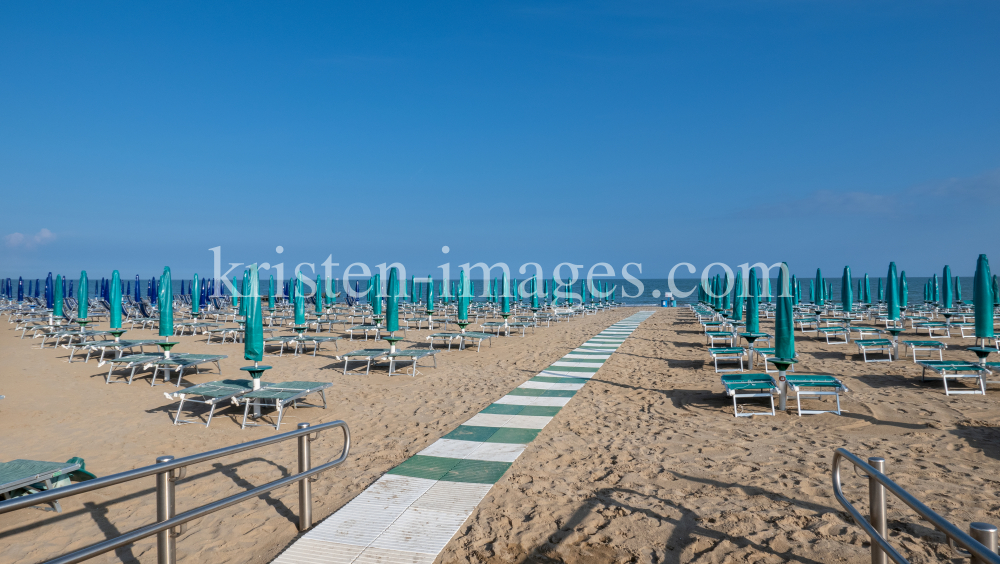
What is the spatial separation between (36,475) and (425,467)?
10.2 ft

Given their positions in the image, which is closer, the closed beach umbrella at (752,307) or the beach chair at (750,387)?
the beach chair at (750,387)

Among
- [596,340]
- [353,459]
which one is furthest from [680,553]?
[596,340]

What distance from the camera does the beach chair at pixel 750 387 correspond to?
23.7 ft

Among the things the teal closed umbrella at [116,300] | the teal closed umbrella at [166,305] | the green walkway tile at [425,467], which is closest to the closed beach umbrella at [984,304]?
the green walkway tile at [425,467]

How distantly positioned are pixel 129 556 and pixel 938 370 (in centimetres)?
1068

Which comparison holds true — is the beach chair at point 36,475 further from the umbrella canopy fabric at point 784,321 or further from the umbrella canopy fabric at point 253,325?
the umbrella canopy fabric at point 784,321

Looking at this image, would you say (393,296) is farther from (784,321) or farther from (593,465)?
(784,321)

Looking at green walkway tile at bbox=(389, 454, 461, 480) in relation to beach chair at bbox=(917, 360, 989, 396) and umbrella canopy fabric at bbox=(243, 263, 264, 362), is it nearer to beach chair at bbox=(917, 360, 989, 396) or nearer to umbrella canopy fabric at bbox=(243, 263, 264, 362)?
umbrella canopy fabric at bbox=(243, 263, 264, 362)

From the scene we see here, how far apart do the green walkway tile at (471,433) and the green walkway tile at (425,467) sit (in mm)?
739

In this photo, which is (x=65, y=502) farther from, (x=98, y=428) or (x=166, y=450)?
Answer: (x=98, y=428)

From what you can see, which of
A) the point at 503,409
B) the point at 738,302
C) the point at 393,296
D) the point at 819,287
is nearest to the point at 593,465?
the point at 503,409

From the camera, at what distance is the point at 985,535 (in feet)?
5.28

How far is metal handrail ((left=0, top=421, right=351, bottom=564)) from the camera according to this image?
1.97 metres

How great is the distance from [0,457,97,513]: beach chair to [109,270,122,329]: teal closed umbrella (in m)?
6.61
